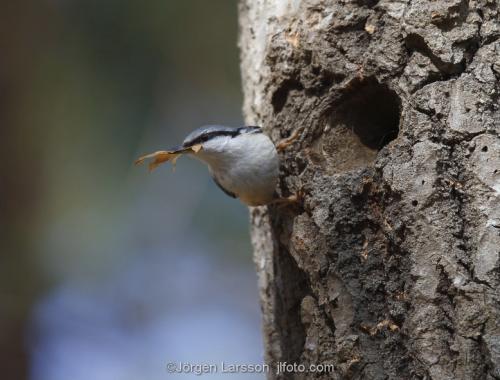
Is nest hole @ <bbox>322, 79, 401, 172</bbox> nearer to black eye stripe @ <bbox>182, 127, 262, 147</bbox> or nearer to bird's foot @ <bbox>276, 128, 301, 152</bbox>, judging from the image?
bird's foot @ <bbox>276, 128, 301, 152</bbox>

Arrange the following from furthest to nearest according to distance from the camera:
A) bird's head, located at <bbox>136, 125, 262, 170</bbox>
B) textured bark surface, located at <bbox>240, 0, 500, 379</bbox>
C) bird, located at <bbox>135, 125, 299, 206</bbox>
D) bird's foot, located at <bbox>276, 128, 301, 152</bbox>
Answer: bird's head, located at <bbox>136, 125, 262, 170</bbox> → bird, located at <bbox>135, 125, 299, 206</bbox> → bird's foot, located at <bbox>276, 128, 301, 152</bbox> → textured bark surface, located at <bbox>240, 0, 500, 379</bbox>

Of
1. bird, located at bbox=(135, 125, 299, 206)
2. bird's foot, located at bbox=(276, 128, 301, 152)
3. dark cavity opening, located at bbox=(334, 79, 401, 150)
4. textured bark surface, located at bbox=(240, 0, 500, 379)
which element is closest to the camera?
textured bark surface, located at bbox=(240, 0, 500, 379)

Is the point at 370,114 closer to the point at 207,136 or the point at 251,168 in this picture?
the point at 251,168

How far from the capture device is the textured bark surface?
1972mm

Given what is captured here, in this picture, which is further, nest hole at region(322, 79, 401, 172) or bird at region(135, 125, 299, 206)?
bird at region(135, 125, 299, 206)

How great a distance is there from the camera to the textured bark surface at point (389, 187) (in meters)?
1.97

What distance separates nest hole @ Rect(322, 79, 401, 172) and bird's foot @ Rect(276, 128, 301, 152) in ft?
0.34

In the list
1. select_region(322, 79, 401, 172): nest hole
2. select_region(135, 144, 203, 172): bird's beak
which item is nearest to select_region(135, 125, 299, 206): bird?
select_region(135, 144, 203, 172): bird's beak

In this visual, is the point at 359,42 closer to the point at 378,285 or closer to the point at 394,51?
the point at 394,51

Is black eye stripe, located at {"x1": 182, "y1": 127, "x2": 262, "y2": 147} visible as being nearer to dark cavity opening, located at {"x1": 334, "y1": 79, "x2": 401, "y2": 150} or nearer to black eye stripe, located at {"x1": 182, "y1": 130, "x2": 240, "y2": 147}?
black eye stripe, located at {"x1": 182, "y1": 130, "x2": 240, "y2": 147}

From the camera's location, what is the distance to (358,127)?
2.63 metres

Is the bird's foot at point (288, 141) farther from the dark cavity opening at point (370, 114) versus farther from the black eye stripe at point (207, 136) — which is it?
the black eye stripe at point (207, 136)

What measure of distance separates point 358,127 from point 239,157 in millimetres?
576

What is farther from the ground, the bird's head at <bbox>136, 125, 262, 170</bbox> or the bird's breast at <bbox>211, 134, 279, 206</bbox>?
the bird's head at <bbox>136, 125, 262, 170</bbox>
